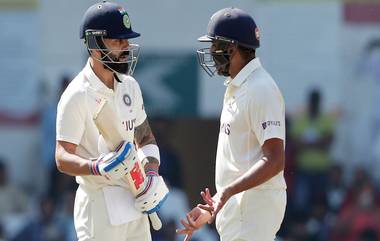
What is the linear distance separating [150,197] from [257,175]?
0.63 metres

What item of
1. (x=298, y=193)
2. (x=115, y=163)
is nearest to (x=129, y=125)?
(x=115, y=163)

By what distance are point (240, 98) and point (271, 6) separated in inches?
277

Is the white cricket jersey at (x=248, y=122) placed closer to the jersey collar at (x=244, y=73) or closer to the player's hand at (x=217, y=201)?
the jersey collar at (x=244, y=73)

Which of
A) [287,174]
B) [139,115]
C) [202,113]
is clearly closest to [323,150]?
[287,174]

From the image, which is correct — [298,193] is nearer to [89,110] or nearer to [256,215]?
[256,215]

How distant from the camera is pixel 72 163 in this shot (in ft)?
20.5

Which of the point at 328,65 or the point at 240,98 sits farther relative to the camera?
the point at 328,65

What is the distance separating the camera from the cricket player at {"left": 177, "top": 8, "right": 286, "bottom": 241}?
6.20 metres

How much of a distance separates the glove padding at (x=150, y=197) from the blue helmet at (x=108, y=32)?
612mm

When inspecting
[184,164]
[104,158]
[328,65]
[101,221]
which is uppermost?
[104,158]

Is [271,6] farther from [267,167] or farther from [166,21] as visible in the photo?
[267,167]

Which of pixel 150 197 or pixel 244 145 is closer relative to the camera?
pixel 244 145

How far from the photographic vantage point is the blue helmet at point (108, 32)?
20.9ft

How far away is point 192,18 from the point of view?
13383 millimetres
